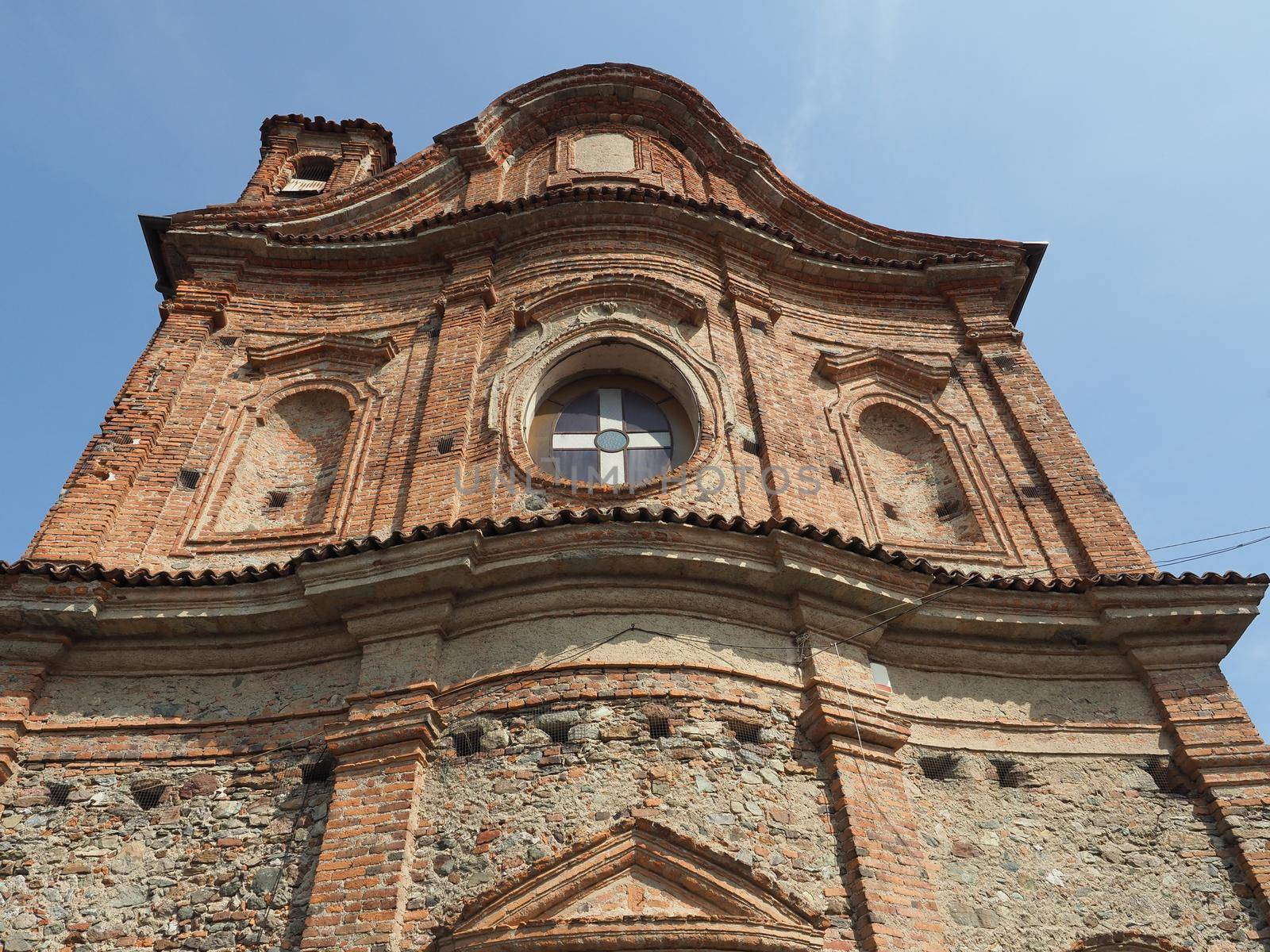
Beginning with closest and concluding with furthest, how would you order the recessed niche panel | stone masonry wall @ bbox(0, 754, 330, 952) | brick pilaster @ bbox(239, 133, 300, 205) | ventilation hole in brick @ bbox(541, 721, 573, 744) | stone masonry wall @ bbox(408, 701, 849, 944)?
stone masonry wall @ bbox(408, 701, 849, 944) < stone masonry wall @ bbox(0, 754, 330, 952) < ventilation hole in brick @ bbox(541, 721, 573, 744) < the recessed niche panel < brick pilaster @ bbox(239, 133, 300, 205)

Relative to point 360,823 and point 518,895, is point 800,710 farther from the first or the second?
point 360,823

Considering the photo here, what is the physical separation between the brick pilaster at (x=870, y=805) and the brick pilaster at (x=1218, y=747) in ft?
8.27

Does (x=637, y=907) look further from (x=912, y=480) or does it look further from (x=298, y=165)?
(x=298, y=165)

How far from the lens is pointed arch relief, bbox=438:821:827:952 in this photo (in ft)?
19.3

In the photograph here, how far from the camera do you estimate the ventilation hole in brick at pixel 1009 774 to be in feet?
24.9

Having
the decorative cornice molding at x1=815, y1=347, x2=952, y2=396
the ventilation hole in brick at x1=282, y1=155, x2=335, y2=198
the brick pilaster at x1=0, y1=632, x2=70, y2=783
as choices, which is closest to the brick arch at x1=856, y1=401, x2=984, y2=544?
the decorative cornice molding at x1=815, y1=347, x2=952, y2=396

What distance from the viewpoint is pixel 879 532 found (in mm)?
9633

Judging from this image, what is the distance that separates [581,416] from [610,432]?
1.39ft

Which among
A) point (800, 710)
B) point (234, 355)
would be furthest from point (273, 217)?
point (800, 710)

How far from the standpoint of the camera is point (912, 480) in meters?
10.8

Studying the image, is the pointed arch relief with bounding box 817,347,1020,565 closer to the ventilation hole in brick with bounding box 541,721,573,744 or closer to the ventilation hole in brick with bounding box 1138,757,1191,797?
the ventilation hole in brick with bounding box 1138,757,1191,797

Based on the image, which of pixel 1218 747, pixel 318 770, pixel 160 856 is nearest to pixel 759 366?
pixel 1218 747

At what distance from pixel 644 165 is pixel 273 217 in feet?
18.4

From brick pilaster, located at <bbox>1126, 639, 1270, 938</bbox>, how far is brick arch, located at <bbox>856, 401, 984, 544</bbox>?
2.23 m
